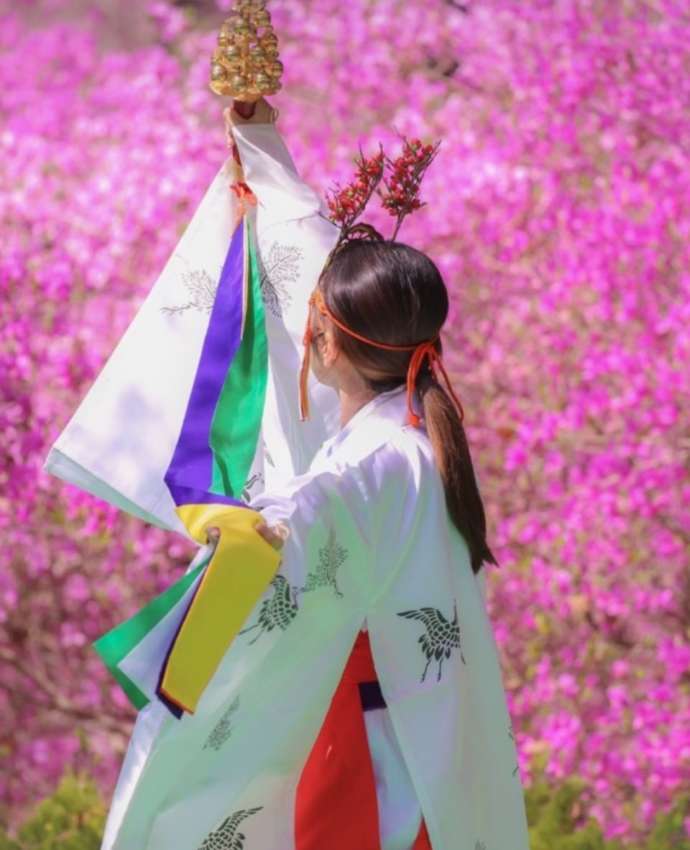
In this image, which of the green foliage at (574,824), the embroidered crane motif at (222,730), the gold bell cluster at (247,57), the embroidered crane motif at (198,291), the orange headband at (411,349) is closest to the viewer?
→ the embroidered crane motif at (222,730)

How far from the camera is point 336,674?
2.68 meters

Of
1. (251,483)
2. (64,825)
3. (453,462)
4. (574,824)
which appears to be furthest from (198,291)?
(574,824)

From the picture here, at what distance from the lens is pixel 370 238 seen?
2973 millimetres

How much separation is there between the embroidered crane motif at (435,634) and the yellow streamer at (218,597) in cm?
34

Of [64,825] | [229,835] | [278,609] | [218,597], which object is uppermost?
[218,597]

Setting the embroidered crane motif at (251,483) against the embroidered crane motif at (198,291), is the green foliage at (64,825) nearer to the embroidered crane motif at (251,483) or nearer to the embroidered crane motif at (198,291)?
the embroidered crane motif at (251,483)

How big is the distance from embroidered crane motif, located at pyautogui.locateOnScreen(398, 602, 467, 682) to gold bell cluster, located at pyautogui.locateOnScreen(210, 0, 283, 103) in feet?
3.30

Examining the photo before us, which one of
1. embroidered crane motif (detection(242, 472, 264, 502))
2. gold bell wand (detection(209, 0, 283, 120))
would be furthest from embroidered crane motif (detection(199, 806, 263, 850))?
gold bell wand (detection(209, 0, 283, 120))

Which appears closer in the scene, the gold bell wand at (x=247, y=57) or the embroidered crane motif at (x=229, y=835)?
the embroidered crane motif at (x=229, y=835)

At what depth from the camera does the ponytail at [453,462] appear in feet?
8.91

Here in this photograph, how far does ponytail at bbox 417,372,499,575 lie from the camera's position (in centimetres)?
271

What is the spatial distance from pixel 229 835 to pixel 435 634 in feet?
1.44

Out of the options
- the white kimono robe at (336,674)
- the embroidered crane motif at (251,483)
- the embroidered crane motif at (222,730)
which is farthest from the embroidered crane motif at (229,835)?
the embroidered crane motif at (251,483)

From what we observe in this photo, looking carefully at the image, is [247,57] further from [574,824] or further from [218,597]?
[574,824]
